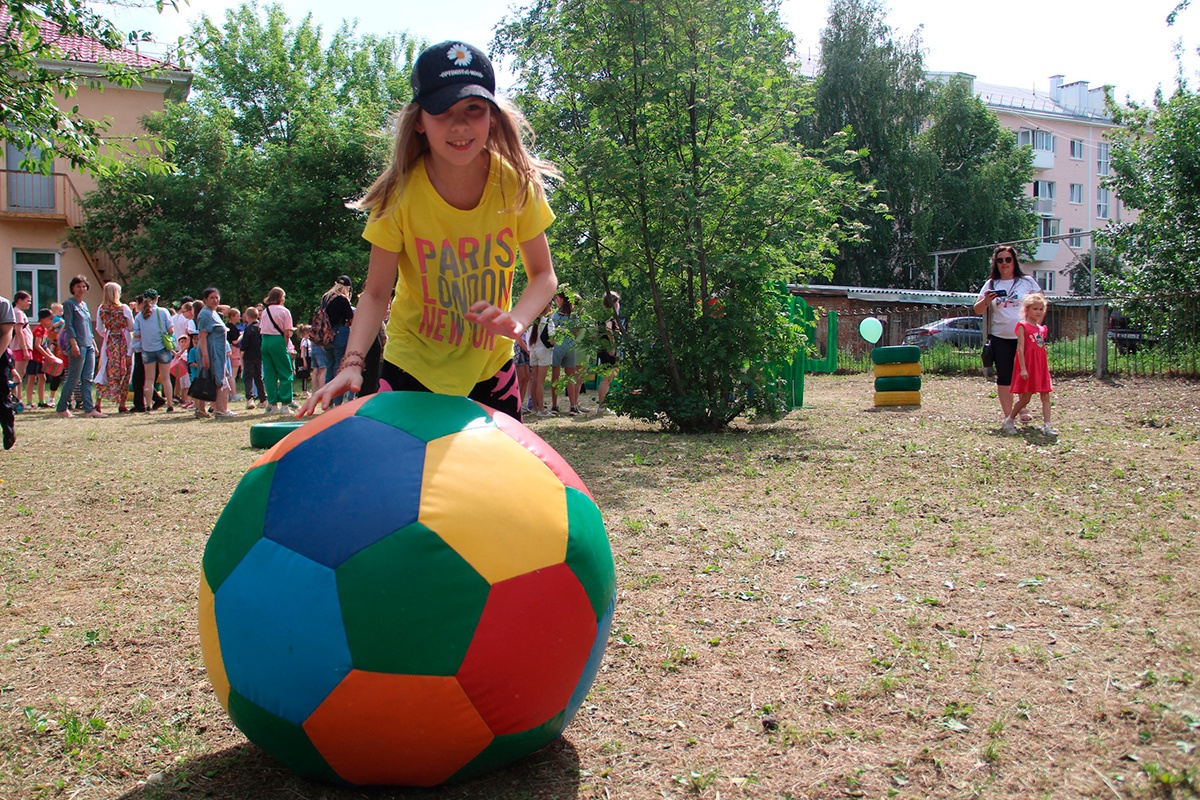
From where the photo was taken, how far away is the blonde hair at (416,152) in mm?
3398

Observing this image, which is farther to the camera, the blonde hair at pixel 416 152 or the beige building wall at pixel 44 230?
the beige building wall at pixel 44 230

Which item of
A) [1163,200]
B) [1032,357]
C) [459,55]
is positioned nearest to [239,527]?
[459,55]

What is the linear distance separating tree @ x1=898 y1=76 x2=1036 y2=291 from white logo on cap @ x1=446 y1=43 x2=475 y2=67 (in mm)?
47203

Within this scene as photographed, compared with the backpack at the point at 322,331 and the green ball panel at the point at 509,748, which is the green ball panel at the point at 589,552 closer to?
the green ball panel at the point at 509,748

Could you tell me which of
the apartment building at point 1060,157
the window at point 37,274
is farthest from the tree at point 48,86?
the apartment building at point 1060,157

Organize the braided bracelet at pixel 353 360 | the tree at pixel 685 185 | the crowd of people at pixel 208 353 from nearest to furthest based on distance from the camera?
the braided bracelet at pixel 353 360, the tree at pixel 685 185, the crowd of people at pixel 208 353

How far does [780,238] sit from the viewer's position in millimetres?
10469

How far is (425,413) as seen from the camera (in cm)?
287

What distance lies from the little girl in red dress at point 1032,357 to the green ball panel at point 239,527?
9.41 metres

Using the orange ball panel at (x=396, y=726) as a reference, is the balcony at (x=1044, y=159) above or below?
above

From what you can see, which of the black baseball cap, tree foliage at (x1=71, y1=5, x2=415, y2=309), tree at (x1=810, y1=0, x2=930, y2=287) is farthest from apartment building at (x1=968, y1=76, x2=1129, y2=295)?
the black baseball cap

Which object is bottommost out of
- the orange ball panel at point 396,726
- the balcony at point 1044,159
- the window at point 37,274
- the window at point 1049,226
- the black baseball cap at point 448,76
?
the orange ball panel at point 396,726

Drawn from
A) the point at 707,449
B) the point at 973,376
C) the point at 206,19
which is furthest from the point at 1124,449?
the point at 206,19

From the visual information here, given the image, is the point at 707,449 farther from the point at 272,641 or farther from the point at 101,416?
the point at 101,416
